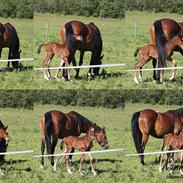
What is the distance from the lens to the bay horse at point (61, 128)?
639 cm

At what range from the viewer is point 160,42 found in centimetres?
654

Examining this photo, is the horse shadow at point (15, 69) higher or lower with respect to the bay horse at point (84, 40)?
lower

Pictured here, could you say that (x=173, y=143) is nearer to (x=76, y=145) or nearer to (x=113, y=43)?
(x=76, y=145)

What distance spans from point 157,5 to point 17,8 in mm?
1403

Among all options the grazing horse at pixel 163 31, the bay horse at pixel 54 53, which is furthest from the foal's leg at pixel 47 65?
the grazing horse at pixel 163 31

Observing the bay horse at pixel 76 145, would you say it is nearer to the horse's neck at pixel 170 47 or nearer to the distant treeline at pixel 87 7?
the horse's neck at pixel 170 47

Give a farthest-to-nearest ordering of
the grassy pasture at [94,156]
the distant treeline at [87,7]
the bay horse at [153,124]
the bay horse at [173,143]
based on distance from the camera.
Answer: the distant treeline at [87,7], the bay horse at [153,124], the bay horse at [173,143], the grassy pasture at [94,156]

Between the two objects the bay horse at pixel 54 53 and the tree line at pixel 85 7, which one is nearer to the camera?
the bay horse at pixel 54 53

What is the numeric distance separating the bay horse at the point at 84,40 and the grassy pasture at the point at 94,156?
49cm

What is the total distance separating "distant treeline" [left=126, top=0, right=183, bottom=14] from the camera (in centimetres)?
687

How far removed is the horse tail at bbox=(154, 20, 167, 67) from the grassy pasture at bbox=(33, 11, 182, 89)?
0.09 meters

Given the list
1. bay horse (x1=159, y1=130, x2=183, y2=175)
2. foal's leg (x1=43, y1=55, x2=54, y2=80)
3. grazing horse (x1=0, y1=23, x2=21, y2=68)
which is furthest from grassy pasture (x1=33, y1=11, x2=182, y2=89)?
bay horse (x1=159, y1=130, x2=183, y2=175)

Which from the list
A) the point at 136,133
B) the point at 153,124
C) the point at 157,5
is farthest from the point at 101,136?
the point at 157,5

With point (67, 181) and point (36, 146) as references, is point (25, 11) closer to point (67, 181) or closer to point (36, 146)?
point (36, 146)
